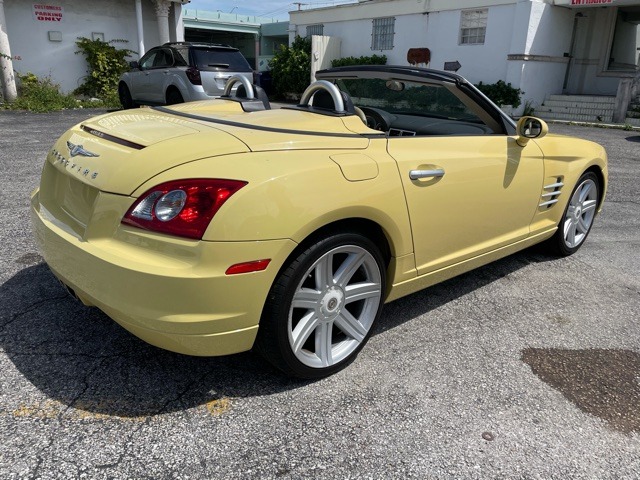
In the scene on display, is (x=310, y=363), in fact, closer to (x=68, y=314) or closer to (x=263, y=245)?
(x=263, y=245)

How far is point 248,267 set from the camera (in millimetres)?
2143

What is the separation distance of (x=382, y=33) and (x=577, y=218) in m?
18.6

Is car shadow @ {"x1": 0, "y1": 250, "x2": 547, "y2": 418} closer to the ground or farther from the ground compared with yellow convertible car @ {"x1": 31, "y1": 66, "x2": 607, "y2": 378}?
closer to the ground

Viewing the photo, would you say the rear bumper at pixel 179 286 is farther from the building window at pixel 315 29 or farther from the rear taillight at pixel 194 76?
the building window at pixel 315 29

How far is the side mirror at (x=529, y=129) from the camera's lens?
137 inches

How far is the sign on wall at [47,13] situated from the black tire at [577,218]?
16774 mm

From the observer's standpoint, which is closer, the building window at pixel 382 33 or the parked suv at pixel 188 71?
the parked suv at pixel 188 71

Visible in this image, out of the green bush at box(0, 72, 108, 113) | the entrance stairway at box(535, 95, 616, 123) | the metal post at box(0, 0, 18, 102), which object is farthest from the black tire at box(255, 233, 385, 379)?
the entrance stairway at box(535, 95, 616, 123)

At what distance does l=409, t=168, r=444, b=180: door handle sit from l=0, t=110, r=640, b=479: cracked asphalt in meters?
0.96

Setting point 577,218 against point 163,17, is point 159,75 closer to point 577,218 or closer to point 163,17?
point 163,17

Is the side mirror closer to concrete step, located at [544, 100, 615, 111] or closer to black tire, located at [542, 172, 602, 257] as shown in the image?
black tire, located at [542, 172, 602, 257]

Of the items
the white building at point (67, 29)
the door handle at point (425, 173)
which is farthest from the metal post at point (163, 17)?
the door handle at point (425, 173)

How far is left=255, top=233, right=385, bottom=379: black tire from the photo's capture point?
90.9 inches

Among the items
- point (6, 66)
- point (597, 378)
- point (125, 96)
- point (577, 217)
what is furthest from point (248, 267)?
point (6, 66)
